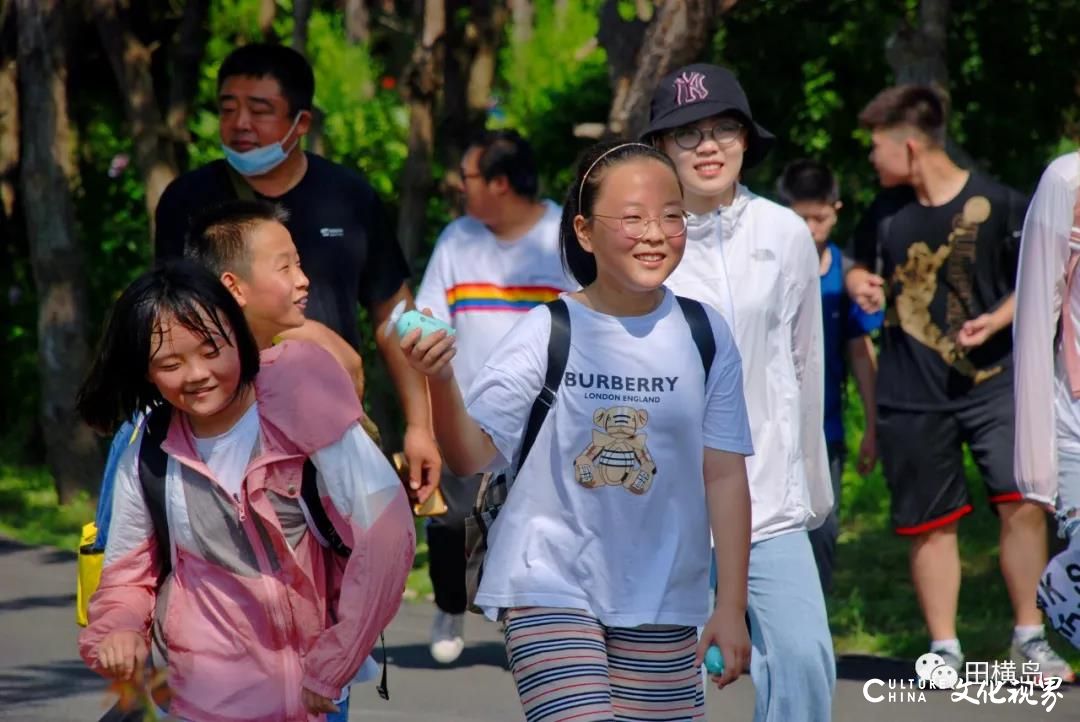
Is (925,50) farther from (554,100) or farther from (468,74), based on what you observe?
(554,100)

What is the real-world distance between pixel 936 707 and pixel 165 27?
30.5 feet

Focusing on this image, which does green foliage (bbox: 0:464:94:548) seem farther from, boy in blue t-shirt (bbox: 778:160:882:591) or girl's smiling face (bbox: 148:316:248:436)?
girl's smiling face (bbox: 148:316:248:436)

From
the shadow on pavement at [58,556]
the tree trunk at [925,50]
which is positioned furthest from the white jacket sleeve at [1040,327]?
the shadow on pavement at [58,556]

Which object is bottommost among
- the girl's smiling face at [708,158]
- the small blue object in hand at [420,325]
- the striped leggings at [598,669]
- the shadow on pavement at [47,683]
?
the shadow on pavement at [47,683]

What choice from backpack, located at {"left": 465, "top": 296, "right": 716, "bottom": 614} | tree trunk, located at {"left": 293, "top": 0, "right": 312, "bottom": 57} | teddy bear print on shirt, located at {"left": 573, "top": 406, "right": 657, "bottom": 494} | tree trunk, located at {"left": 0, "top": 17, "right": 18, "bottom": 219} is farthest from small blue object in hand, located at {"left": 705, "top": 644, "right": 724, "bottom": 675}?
tree trunk, located at {"left": 0, "top": 17, "right": 18, "bottom": 219}

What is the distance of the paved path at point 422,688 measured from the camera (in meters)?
6.85

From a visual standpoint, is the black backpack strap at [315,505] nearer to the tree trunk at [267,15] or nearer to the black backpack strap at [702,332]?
the black backpack strap at [702,332]

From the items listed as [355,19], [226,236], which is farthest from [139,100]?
[226,236]

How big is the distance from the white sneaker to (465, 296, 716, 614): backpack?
3462mm

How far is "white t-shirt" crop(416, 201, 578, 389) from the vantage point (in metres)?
7.70

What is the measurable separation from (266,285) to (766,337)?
1.43 metres

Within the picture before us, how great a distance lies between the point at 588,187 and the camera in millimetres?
4375

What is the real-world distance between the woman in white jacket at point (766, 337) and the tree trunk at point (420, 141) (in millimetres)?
6593

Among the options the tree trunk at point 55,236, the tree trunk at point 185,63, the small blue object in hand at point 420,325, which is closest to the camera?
the small blue object in hand at point 420,325
